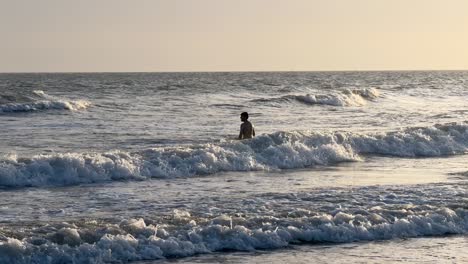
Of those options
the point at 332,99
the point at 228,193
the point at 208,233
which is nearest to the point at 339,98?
the point at 332,99

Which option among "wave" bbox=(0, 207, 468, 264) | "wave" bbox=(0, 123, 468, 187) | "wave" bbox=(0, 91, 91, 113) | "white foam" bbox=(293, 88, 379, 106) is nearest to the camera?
"wave" bbox=(0, 207, 468, 264)

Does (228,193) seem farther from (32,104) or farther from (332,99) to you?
(332,99)

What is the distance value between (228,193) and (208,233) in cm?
399

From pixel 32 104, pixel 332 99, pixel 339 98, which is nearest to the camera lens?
pixel 32 104

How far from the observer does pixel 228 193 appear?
15.9 meters

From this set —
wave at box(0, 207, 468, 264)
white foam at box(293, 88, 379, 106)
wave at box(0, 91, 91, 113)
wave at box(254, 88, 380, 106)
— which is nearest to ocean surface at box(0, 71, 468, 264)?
wave at box(0, 207, 468, 264)

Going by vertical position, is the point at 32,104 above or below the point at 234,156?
below

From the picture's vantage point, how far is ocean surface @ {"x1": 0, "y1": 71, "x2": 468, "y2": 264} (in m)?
11.4

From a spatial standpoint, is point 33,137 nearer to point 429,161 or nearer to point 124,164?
point 124,164

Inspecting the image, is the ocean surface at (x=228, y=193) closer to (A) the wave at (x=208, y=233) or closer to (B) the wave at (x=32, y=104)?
(A) the wave at (x=208, y=233)

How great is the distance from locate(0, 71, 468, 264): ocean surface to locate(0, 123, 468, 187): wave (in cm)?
4

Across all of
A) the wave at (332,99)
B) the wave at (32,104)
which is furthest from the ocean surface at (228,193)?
the wave at (332,99)

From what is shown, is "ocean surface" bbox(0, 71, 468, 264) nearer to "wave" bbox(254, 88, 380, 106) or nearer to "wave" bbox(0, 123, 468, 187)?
"wave" bbox(0, 123, 468, 187)

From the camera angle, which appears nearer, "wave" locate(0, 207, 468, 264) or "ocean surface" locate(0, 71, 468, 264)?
"wave" locate(0, 207, 468, 264)
